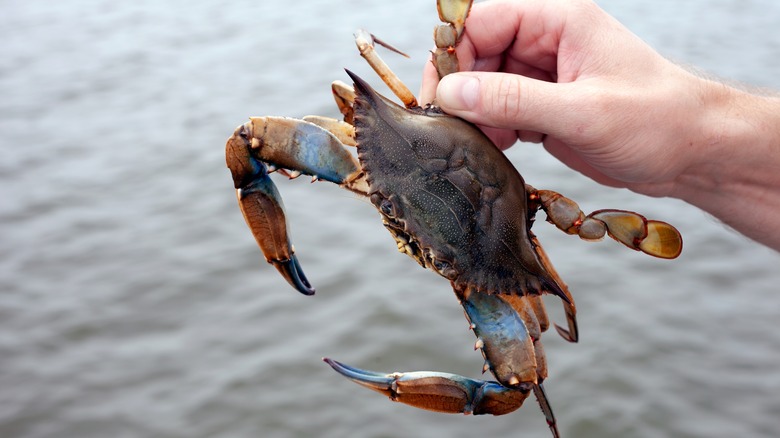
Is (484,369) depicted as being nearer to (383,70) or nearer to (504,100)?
(504,100)

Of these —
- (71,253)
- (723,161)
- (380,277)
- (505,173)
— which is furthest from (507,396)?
(71,253)

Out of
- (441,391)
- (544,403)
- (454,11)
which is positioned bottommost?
(544,403)

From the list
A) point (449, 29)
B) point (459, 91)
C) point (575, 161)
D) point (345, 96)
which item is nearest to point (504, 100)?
point (459, 91)

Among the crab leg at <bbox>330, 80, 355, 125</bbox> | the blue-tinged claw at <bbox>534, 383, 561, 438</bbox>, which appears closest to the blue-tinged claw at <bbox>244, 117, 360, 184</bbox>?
the crab leg at <bbox>330, 80, 355, 125</bbox>

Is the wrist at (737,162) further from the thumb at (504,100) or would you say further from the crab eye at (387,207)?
the crab eye at (387,207)

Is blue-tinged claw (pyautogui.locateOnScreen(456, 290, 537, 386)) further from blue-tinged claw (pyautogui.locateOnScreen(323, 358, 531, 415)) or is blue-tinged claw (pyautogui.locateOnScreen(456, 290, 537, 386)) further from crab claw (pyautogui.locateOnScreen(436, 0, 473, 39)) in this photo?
crab claw (pyautogui.locateOnScreen(436, 0, 473, 39))

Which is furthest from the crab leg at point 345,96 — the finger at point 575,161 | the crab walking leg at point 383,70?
the finger at point 575,161

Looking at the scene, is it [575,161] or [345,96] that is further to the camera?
[575,161]
